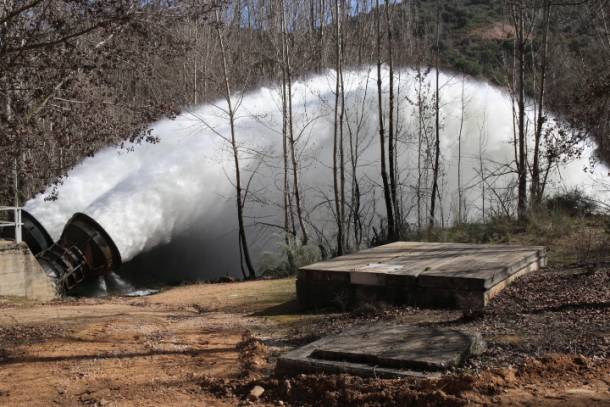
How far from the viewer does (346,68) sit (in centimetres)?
2041

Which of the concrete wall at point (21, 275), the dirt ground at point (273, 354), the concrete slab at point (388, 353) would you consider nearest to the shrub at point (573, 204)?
the dirt ground at point (273, 354)

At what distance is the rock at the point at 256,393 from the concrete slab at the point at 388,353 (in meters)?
0.35

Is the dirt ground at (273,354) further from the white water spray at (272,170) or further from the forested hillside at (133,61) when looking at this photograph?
the white water spray at (272,170)

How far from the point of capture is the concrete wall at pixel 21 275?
12516 millimetres

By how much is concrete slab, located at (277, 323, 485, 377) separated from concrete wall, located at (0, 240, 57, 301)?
28.9 feet

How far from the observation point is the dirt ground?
14.3 feet

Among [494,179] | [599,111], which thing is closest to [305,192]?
[494,179]

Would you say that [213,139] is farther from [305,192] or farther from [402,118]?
[402,118]

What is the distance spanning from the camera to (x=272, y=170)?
63.9ft

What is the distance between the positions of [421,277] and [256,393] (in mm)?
3294

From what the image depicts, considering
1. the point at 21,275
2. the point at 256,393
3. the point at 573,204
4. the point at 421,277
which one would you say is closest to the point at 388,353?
the point at 256,393

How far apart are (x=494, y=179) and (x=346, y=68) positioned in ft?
18.0

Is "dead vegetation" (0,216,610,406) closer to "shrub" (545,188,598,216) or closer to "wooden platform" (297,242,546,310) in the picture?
"wooden platform" (297,242,546,310)

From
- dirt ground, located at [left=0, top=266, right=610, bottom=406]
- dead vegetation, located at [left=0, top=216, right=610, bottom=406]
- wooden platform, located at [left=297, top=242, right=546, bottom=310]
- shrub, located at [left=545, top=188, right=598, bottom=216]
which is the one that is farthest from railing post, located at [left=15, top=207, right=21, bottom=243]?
shrub, located at [left=545, top=188, right=598, bottom=216]
